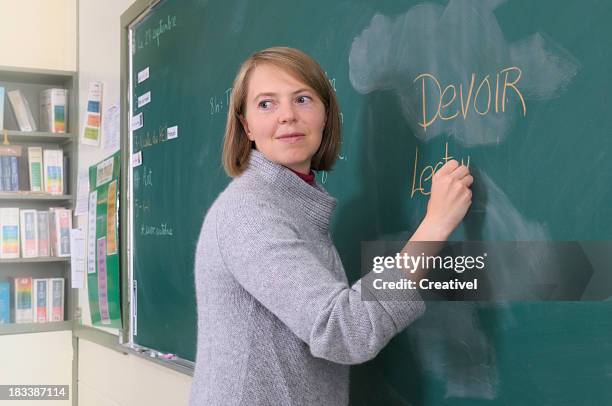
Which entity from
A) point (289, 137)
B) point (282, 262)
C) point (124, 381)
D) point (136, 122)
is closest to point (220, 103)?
point (136, 122)

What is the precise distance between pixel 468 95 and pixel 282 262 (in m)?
0.51

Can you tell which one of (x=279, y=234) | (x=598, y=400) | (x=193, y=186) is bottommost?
(x=598, y=400)

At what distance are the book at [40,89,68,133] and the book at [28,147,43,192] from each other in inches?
6.2

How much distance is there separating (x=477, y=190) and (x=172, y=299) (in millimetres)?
1482

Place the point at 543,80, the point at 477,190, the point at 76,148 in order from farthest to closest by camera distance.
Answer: the point at 76,148, the point at 477,190, the point at 543,80

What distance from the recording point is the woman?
3.54ft

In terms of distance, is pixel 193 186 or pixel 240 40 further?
pixel 193 186

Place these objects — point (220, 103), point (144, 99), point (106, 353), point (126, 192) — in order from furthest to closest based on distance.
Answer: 1. point (106, 353)
2. point (126, 192)
3. point (144, 99)
4. point (220, 103)

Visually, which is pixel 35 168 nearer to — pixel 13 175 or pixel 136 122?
pixel 13 175

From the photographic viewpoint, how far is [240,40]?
2.05 meters

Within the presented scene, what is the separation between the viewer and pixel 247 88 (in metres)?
Result: 1.33

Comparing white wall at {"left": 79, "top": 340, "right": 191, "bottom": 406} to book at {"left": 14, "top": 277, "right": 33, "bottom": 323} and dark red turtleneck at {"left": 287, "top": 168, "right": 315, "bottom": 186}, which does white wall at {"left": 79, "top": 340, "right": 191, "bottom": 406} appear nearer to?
book at {"left": 14, "top": 277, "right": 33, "bottom": 323}

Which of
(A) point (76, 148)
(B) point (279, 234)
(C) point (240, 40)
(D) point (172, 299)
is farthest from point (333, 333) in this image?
(A) point (76, 148)

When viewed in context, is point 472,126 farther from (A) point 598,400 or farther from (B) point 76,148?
(B) point 76,148
